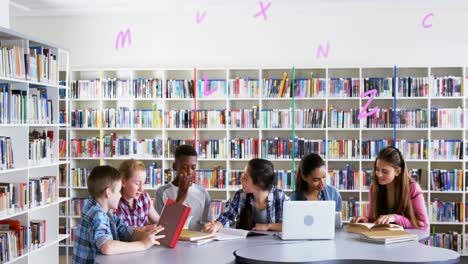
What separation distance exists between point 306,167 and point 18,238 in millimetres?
2416

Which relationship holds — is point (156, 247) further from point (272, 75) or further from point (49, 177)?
point (272, 75)

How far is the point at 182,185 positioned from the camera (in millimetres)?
4555

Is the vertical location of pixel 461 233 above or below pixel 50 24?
below

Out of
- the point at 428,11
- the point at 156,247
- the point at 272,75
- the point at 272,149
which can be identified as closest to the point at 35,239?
the point at 156,247

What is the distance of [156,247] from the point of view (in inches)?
137

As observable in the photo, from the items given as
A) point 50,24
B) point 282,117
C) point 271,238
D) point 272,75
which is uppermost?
point 50,24

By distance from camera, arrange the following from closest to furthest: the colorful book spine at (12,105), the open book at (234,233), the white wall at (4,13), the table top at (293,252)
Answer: the table top at (293,252)
the open book at (234,233)
the colorful book spine at (12,105)
the white wall at (4,13)

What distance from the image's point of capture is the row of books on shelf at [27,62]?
4875mm

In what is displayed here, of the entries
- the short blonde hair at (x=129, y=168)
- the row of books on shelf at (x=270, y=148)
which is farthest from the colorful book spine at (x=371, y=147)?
the short blonde hair at (x=129, y=168)

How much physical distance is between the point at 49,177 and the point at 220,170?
2287 mm

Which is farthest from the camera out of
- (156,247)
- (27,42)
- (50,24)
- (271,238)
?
(50,24)

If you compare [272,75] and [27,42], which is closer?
[27,42]

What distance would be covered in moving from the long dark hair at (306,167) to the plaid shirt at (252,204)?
0.24 meters

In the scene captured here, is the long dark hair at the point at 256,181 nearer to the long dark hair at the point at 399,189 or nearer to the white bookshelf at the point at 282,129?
the long dark hair at the point at 399,189
